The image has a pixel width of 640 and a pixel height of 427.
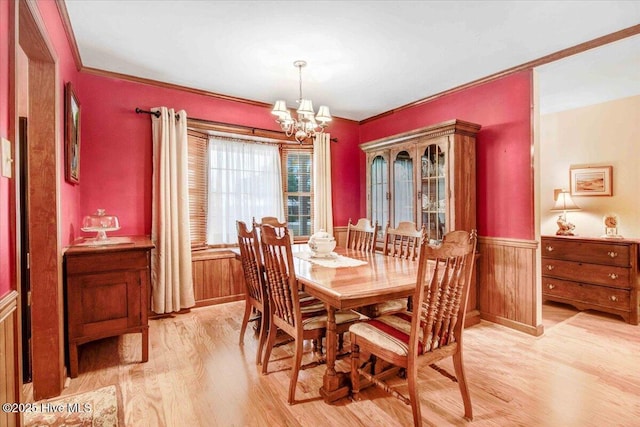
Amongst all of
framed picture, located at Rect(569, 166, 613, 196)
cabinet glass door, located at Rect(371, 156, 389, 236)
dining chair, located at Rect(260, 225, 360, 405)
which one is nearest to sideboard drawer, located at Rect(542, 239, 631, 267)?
framed picture, located at Rect(569, 166, 613, 196)

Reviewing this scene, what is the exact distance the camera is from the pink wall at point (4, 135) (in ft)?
3.68

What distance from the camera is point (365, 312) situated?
2.58 meters

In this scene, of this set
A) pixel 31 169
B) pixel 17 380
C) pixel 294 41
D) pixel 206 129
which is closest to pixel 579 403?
pixel 17 380

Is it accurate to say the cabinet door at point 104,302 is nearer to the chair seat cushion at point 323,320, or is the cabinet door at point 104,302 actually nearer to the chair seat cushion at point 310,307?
the chair seat cushion at point 310,307

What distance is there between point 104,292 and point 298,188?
2707mm

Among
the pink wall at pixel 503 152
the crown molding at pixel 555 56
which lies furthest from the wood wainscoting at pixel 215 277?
the crown molding at pixel 555 56

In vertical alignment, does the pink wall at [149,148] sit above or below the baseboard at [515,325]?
above

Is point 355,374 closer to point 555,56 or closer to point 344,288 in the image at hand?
point 344,288

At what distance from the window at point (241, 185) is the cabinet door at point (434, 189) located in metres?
1.64

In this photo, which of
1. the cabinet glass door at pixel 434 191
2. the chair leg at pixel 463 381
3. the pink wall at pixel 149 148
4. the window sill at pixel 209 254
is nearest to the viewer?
the chair leg at pixel 463 381

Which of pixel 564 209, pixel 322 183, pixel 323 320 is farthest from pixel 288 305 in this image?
pixel 564 209

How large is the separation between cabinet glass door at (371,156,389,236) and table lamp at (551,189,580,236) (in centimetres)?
207

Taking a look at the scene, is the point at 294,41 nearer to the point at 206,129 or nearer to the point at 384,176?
the point at 206,129

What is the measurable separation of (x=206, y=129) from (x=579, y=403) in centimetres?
401
